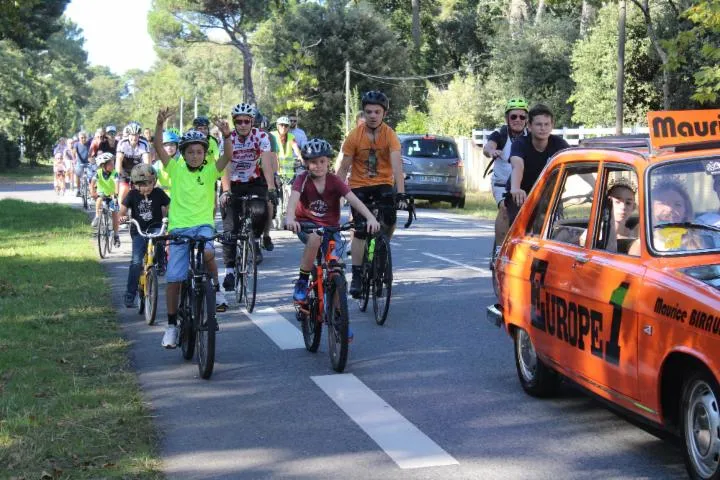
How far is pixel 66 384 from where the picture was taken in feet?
26.6

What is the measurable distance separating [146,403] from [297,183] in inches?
96.8

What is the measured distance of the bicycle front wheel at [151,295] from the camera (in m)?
10.9

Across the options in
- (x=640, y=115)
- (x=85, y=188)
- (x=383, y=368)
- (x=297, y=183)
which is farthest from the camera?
(x=640, y=115)

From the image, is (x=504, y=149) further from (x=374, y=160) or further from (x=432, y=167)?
(x=432, y=167)

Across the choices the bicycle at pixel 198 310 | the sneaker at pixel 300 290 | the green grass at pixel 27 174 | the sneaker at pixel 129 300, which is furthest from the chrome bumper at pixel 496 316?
the green grass at pixel 27 174

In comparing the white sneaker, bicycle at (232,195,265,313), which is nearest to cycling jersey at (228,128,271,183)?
bicycle at (232,195,265,313)

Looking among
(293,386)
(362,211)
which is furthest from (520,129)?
A: (293,386)

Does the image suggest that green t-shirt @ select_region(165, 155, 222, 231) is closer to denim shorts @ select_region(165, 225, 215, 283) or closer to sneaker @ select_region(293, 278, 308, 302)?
denim shorts @ select_region(165, 225, 215, 283)

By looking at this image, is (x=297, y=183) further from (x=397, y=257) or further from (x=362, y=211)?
(x=397, y=257)

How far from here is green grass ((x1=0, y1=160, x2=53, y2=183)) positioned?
174 ft

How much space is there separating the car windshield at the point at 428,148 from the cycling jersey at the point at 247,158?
1451 cm

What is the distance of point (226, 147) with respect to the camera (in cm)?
1007

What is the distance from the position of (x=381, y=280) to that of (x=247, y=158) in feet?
10.8

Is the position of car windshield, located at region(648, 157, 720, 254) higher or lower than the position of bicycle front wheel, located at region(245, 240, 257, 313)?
higher
